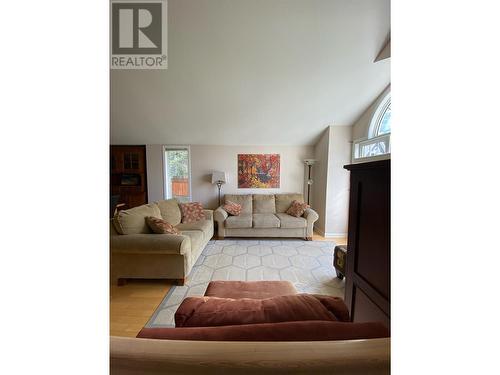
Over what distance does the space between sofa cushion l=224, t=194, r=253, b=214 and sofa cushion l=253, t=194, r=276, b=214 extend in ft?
0.38

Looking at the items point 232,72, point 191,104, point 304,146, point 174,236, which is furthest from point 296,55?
point 174,236

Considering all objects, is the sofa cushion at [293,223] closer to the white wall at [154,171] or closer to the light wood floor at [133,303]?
the light wood floor at [133,303]

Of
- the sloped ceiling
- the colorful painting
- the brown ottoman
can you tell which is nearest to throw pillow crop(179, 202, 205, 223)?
the colorful painting

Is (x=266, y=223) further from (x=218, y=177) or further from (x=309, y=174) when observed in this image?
(x=309, y=174)

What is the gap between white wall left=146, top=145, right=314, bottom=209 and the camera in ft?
14.4

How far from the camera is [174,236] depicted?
202 cm

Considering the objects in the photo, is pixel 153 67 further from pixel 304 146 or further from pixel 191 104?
pixel 304 146

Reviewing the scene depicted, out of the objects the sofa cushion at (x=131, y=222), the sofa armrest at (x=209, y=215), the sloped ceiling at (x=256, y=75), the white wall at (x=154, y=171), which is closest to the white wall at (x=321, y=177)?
the sloped ceiling at (x=256, y=75)

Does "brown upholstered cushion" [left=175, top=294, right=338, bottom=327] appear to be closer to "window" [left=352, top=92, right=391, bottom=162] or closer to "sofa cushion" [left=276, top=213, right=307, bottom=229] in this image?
"sofa cushion" [left=276, top=213, right=307, bottom=229]

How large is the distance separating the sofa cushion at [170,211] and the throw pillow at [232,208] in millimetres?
956

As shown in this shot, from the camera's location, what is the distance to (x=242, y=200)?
418cm
